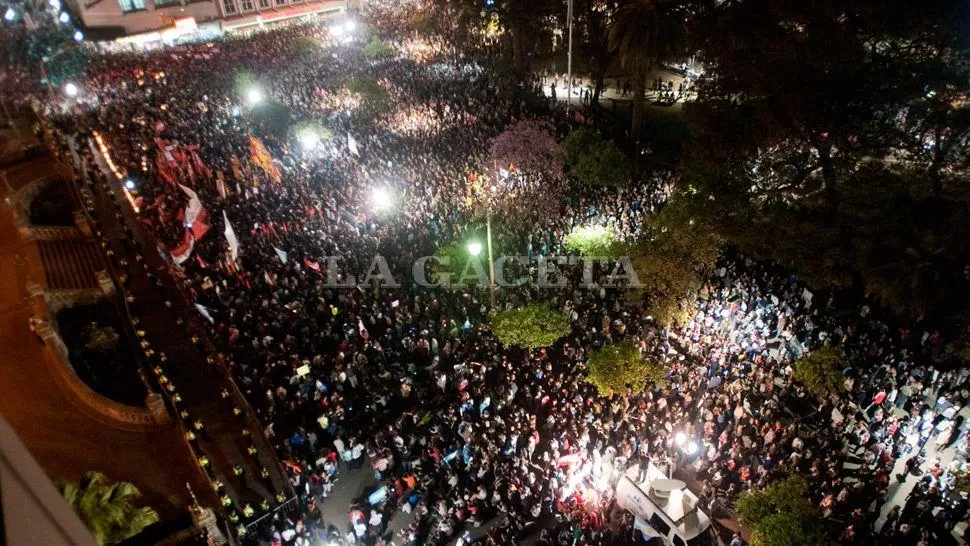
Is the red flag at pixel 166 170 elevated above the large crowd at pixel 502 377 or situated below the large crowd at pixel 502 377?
above

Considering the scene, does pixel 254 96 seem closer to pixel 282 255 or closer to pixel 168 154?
pixel 168 154

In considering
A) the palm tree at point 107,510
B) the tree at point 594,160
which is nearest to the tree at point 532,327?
the tree at point 594,160

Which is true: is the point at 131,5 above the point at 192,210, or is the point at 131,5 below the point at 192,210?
above

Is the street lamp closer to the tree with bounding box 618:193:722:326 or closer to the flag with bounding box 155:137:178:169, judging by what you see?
the flag with bounding box 155:137:178:169

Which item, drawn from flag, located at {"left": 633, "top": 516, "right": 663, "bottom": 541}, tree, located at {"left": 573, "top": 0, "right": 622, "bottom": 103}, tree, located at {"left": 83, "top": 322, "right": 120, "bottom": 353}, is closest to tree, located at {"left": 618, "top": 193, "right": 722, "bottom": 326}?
flag, located at {"left": 633, "top": 516, "right": 663, "bottom": 541}

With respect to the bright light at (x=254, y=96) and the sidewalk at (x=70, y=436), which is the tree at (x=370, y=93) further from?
the sidewalk at (x=70, y=436)

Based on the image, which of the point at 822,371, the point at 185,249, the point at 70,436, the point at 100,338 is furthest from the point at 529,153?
the point at 70,436
